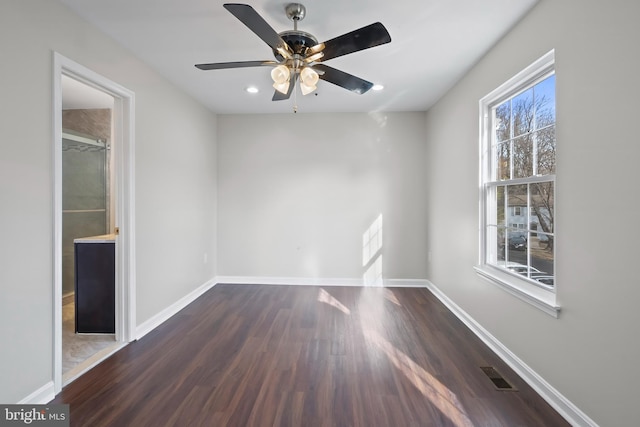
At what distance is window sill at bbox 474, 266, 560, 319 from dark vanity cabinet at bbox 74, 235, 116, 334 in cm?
340

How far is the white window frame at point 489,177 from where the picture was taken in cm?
196

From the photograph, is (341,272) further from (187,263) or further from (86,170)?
(86,170)

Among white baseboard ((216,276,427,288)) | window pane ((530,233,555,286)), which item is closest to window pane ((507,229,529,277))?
window pane ((530,233,555,286))

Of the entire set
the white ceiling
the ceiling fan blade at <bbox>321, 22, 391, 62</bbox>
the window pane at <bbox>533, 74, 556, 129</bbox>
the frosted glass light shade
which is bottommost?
the window pane at <bbox>533, 74, 556, 129</bbox>

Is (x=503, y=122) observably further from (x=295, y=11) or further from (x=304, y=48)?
(x=295, y=11)

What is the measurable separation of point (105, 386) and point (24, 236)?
1.13 meters

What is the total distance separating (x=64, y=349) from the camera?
2.49 metres

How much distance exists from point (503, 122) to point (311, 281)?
10.5 ft

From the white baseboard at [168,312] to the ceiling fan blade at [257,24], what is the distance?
273cm

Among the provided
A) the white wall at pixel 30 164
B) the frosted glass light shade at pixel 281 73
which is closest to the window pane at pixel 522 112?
the frosted glass light shade at pixel 281 73

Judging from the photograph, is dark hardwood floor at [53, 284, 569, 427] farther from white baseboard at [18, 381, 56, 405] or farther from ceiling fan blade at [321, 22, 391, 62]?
ceiling fan blade at [321, 22, 391, 62]

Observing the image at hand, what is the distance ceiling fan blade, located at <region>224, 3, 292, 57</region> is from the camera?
1.45 metres

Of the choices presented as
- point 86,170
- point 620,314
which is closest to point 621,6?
point 620,314

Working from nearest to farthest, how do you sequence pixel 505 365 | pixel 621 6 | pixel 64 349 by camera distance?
pixel 621 6 → pixel 505 365 → pixel 64 349
